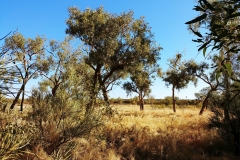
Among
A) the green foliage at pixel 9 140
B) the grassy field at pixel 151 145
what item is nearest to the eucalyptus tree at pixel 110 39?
the grassy field at pixel 151 145

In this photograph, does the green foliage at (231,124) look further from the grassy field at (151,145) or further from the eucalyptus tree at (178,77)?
the eucalyptus tree at (178,77)

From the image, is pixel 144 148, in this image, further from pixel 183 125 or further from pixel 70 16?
pixel 70 16

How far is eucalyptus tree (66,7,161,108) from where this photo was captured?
15.8 meters

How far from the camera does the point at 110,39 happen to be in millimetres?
15672

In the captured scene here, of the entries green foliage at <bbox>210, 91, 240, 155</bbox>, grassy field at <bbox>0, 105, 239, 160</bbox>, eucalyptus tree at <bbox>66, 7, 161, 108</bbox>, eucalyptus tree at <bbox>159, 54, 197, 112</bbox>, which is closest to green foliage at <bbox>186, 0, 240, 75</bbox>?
grassy field at <bbox>0, 105, 239, 160</bbox>

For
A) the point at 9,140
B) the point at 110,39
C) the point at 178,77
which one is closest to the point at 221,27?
the point at 9,140

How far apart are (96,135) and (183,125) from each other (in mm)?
5769

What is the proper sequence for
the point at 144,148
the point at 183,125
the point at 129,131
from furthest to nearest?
the point at 183,125
the point at 129,131
the point at 144,148

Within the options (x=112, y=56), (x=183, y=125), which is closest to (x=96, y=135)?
(x=183, y=125)

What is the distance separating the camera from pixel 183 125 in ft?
38.4

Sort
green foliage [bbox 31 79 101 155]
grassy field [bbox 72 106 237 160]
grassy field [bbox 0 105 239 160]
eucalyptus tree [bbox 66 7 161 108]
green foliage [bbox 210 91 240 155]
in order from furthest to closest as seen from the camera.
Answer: eucalyptus tree [bbox 66 7 161 108], green foliage [bbox 210 91 240 155], grassy field [bbox 72 106 237 160], grassy field [bbox 0 105 239 160], green foliage [bbox 31 79 101 155]

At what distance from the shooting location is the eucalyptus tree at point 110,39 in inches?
622

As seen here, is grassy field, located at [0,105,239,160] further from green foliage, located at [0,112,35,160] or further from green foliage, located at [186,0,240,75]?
green foliage, located at [186,0,240,75]

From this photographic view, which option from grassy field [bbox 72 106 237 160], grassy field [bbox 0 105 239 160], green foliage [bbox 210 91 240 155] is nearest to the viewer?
grassy field [bbox 0 105 239 160]
